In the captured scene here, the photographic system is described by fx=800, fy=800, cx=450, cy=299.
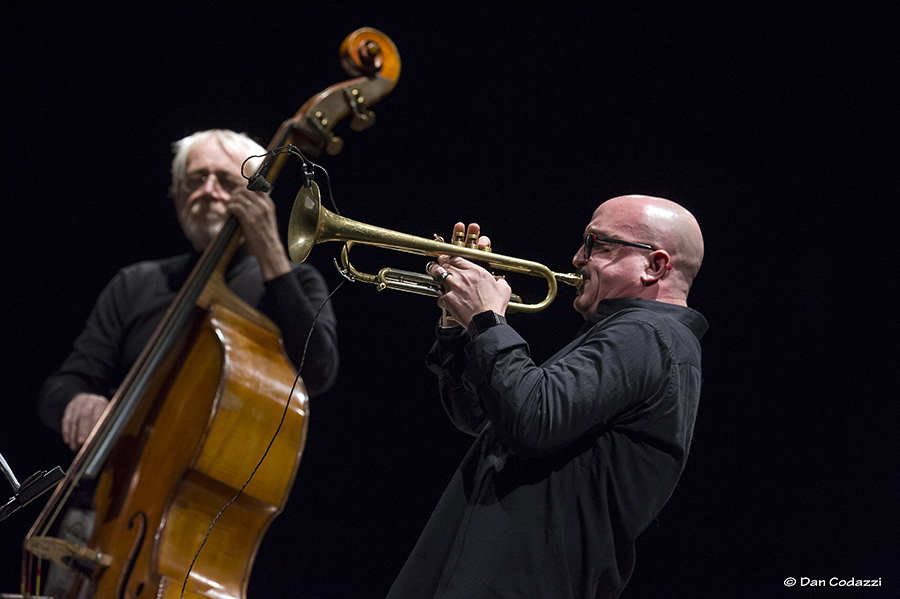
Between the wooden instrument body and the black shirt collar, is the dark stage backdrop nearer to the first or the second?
the wooden instrument body

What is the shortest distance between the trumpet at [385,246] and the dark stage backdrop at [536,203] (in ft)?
4.00

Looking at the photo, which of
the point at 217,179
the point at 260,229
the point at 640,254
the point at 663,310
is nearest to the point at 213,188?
the point at 217,179

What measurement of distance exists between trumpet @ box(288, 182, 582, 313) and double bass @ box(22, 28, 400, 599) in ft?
0.75

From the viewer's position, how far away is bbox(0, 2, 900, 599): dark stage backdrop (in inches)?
134

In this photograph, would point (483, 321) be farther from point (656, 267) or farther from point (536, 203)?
point (536, 203)

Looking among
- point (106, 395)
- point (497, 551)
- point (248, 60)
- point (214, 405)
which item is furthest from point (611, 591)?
point (248, 60)

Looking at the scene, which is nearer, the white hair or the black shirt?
the black shirt

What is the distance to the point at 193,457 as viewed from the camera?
7.07 feet

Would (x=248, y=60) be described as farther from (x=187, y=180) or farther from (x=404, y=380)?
(x=404, y=380)

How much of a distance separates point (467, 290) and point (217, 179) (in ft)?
5.11

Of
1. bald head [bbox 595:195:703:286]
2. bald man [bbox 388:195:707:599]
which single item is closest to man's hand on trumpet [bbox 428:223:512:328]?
bald man [bbox 388:195:707:599]

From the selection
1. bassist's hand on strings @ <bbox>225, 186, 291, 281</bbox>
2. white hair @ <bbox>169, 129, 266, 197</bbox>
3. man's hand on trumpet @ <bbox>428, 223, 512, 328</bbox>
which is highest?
white hair @ <bbox>169, 129, 266, 197</bbox>

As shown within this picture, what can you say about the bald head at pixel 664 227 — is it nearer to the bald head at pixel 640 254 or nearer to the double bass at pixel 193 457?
the bald head at pixel 640 254

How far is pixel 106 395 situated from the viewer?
2.84m
